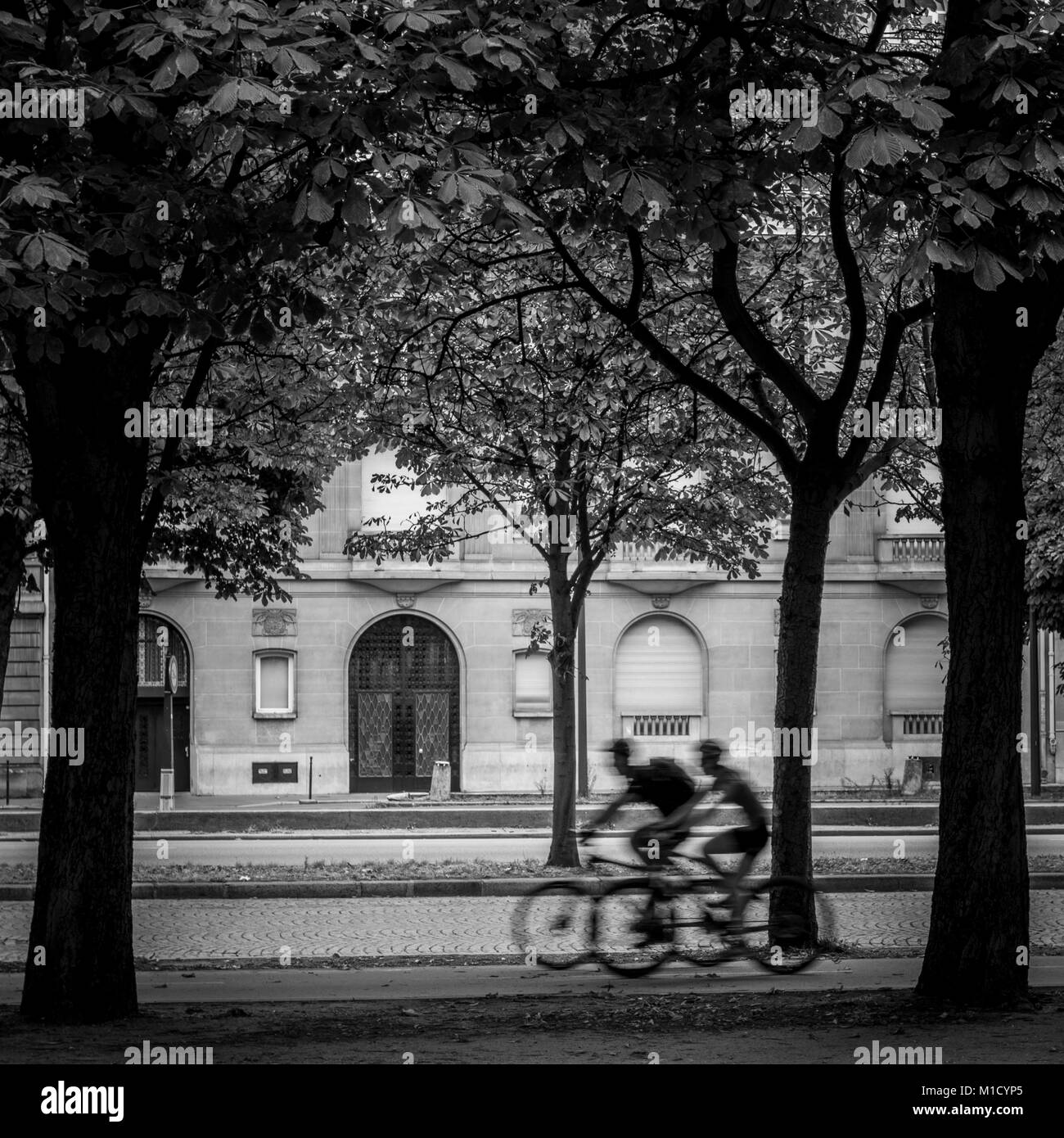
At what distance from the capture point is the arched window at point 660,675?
38.5 m

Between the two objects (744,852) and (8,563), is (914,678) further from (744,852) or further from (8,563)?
(744,852)

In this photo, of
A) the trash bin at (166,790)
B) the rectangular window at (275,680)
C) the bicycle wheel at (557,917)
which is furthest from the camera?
the rectangular window at (275,680)

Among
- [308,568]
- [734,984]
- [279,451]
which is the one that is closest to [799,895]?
[734,984]

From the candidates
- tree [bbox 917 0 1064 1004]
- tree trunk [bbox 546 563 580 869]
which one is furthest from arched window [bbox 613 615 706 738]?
tree [bbox 917 0 1064 1004]

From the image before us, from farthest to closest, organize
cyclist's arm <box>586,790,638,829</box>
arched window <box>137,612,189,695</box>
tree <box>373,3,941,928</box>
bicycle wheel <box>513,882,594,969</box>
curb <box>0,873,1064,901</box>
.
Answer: arched window <box>137,612,189,695</box> → curb <box>0,873,1064,901</box> → bicycle wheel <box>513,882,594,969</box> → cyclist's arm <box>586,790,638,829</box> → tree <box>373,3,941,928</box>

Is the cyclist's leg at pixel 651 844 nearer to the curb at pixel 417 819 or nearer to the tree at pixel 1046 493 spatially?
the tree at pixel 1046 493

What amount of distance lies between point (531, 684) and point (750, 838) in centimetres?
2703

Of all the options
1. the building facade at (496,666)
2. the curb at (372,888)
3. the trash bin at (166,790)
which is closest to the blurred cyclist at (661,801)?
the curb at (372,888)

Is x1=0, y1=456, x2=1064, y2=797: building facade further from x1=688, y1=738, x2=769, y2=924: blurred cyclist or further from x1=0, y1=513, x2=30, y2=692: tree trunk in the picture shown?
x1=688, y1=738, x2=769, y2=924: blurred cyclist

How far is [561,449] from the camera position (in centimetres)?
1844

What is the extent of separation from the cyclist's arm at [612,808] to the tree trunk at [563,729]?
8.08 m

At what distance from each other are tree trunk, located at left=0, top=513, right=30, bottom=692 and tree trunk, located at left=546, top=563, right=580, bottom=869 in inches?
258

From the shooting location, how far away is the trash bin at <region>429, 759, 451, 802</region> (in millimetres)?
34938

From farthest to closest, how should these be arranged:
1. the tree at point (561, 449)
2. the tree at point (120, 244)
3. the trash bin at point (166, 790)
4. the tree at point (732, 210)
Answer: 1. the trash bin at point (166, 790)
2. the tree at point (561, 449)
3. the tree at point (732, 210)
4. the tree at point (120, 244)
